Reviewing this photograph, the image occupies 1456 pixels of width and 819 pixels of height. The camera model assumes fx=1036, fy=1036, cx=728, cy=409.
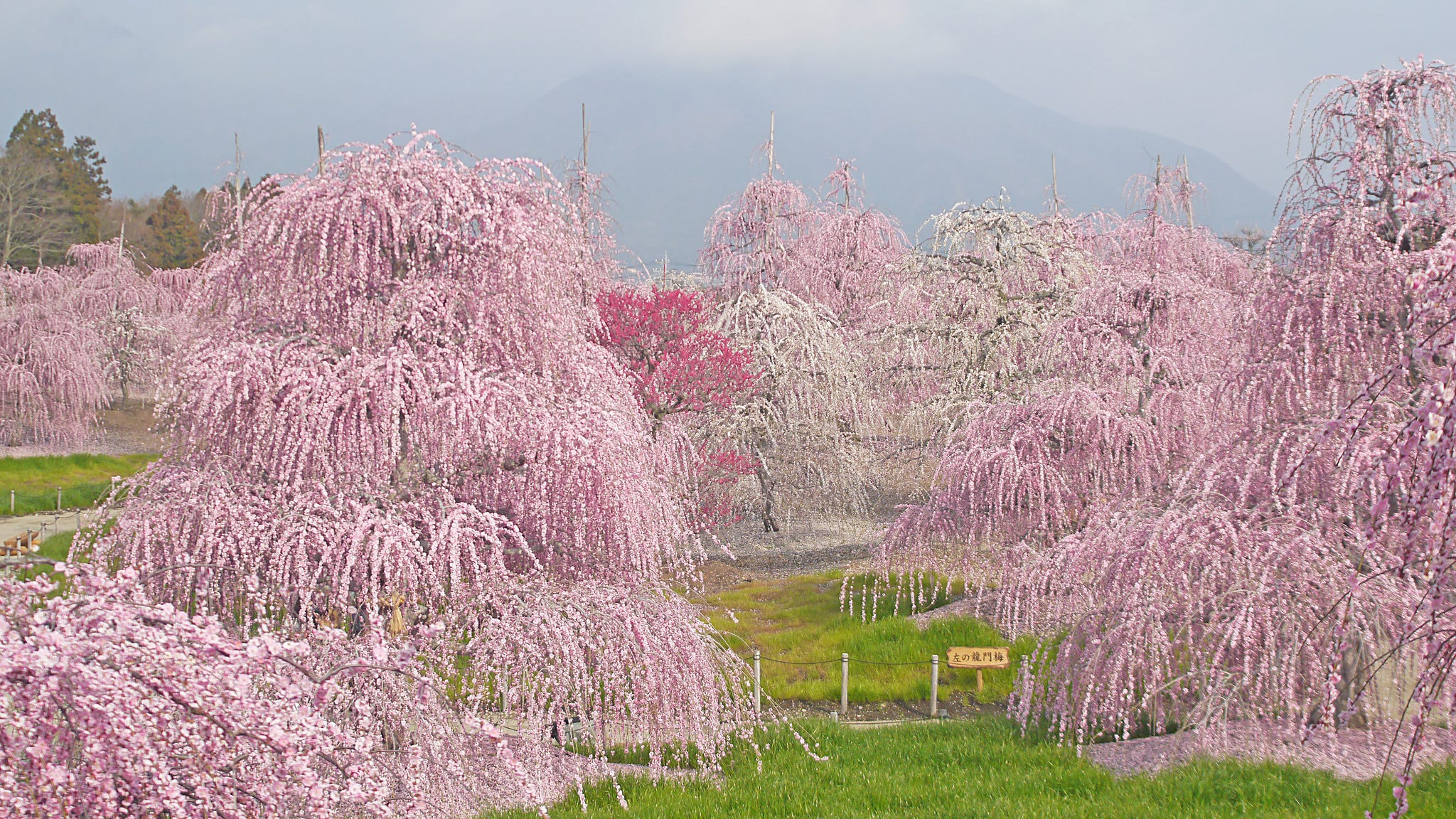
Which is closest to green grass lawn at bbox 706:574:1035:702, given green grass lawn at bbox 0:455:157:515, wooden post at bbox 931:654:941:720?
wooden post at bbox 931:654:941:720

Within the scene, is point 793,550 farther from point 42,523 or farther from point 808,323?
point 42,523

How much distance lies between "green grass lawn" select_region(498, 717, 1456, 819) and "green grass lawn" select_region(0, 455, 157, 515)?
21.2 metres

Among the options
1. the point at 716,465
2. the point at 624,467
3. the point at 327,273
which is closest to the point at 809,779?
the point at 624,467

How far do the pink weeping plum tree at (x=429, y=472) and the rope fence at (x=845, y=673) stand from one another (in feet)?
8.60

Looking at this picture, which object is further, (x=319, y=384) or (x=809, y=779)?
(x=809, y=779)

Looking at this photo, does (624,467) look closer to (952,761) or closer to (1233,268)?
(952,761)

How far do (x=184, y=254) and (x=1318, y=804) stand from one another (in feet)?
179

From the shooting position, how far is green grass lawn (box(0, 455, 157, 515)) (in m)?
24.3

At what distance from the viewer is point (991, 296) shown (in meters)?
16.8

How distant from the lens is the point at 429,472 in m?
7.23

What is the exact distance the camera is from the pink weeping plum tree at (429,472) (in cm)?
637

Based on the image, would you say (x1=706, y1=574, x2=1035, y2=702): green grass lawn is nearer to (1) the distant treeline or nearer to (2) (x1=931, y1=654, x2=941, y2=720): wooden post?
(2) (x1=931, y1=654, x2=941, y2=720): wooden post

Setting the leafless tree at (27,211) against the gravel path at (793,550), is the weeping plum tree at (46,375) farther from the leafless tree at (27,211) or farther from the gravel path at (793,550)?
the gravel path at (793,550)

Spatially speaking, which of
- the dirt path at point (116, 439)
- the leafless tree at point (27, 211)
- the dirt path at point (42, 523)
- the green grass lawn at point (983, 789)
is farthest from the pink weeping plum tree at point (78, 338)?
the green grass lawn at point (983, 789)
